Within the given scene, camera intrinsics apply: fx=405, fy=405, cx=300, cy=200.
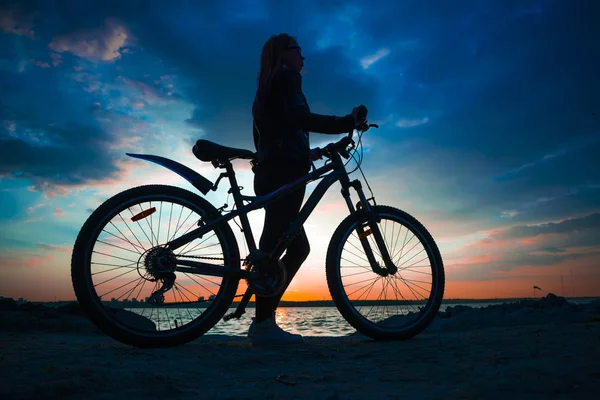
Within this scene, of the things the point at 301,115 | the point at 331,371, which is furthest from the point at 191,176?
the point at 331,371

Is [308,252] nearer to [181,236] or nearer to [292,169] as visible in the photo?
[292,169]

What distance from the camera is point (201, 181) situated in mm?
3717

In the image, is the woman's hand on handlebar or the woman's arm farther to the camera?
the woman's hand on handlebar

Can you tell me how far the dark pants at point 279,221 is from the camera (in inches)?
151

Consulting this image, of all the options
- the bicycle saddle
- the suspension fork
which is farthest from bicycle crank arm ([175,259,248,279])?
the suspension fork

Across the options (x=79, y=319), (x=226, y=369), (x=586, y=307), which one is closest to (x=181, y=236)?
(x=226, y=369)

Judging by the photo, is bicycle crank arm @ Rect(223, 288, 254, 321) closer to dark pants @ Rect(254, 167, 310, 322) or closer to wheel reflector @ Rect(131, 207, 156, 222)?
dark pants @ Rect(254, 167, 310, 322)

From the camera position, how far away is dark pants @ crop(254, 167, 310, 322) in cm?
385

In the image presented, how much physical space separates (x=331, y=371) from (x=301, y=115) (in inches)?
87.3

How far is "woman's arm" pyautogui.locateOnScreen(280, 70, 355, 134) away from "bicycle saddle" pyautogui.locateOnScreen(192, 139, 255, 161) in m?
0.62

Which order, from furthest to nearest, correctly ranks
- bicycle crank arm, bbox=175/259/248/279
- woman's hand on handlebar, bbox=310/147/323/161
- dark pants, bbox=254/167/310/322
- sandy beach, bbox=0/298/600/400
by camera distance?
woman's hand on handlebar, bbox=310/147/323/161 < dark pants, bbox=254/167/310/322 < bicycle crank arm, bbox=175/259/248/279 < sandy beach, bbox=0/298/600/400

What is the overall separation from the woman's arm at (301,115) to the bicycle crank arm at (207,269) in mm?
1435

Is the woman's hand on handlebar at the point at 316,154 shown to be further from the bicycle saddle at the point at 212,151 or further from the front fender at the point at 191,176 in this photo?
the front fender at the point at 191,176

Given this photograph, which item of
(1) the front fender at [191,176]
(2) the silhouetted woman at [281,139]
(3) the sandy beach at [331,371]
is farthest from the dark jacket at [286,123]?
(3) the sandy beach at [331,371]
